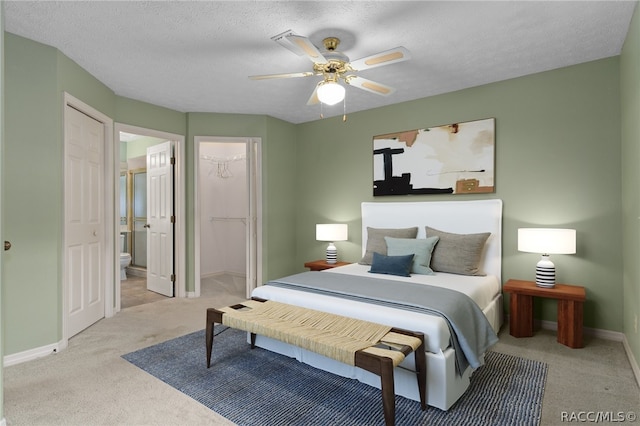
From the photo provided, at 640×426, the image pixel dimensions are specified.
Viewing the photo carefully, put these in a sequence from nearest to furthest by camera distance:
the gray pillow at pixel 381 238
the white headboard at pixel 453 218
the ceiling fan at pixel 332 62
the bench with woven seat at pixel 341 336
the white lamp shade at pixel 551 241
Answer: the bench with woven seat at pixel 341 336
the ceiling fan at pixel 332 62
the white lamp shade at pixel 551 241
the white headboard at pixel 453 218
the gray pillow at pixel 381 238

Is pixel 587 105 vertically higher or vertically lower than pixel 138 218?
higher

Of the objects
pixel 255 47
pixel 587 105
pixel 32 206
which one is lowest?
pixel 32 206

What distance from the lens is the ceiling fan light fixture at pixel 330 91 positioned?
102 inches

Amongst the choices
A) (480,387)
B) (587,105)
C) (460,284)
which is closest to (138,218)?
(460,284)

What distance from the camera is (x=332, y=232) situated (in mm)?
4480

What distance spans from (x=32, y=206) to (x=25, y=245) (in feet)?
1.00

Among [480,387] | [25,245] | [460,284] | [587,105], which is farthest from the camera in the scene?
[587,105]

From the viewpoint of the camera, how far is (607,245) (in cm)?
307

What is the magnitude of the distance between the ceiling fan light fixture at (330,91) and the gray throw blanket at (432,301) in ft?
4.77

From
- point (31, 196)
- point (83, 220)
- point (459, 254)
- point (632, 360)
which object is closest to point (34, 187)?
point (31, 196)

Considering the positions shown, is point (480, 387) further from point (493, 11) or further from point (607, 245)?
point (493, 11)

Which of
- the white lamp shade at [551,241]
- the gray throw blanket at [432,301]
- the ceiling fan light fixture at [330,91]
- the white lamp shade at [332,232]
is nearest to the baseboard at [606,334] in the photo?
the white lamp shade at [551,241]

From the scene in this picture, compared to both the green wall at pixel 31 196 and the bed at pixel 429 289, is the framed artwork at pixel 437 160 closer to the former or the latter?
the bed at pixel 429 289

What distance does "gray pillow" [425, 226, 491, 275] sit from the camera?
3357mm
